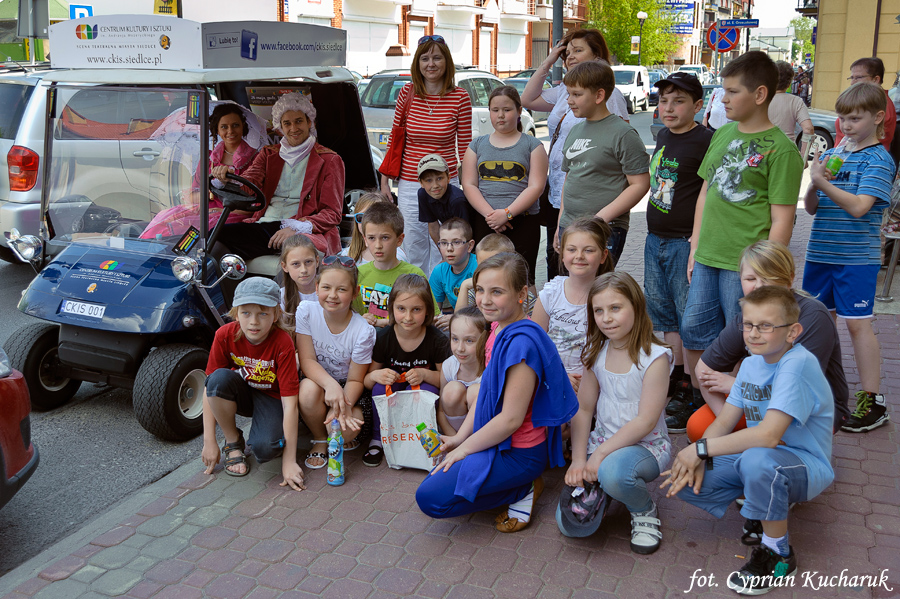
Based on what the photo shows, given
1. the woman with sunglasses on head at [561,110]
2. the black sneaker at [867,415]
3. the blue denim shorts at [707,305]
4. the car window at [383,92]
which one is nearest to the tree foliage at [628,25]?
the car window at [383,92]

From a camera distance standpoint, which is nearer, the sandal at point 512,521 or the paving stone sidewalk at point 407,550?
the paving stone sidewalk at point 407,550

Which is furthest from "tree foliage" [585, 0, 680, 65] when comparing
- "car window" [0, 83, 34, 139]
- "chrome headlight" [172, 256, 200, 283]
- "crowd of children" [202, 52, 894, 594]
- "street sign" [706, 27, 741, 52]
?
"chrome headlight" [172, 256, 200, 283]

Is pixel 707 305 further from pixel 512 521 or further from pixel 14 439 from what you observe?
pixel 14 439

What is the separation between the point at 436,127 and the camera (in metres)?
5.63

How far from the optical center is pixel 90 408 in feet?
16.1

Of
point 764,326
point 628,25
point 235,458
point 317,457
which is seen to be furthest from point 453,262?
point 628,25

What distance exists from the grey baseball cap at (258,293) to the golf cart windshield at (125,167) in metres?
0.90

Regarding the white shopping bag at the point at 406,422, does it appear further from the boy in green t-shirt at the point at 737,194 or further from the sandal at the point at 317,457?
the boy in green t-shirt at the point at 737,194

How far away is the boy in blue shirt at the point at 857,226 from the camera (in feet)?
12.8

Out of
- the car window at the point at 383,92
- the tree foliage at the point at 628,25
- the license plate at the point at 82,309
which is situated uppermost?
the tree foliage at the point at 628,25

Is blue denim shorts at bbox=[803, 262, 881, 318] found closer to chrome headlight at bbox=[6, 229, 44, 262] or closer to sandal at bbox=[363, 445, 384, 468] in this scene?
sandal at bbox=[363, 445, 384, 468]

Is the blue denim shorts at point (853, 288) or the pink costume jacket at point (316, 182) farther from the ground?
the pink costume jacket at point (316, 182)

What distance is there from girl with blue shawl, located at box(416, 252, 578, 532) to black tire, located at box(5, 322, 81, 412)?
8.85 feet

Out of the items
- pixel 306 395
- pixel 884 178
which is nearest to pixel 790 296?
pixel 884 178
